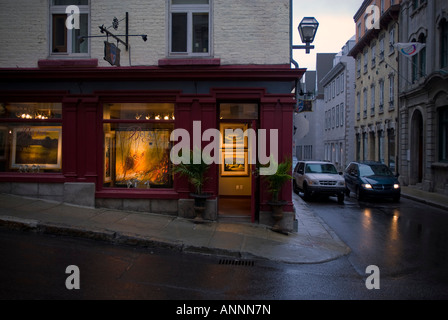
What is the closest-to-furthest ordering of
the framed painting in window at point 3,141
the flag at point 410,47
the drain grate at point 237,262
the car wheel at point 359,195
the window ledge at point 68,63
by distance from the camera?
the drain grate at point 237,262 < the window ledge at point 68,63 < the framed painting in window at point 3,141 < the car wheel at point 359,195 < the flag at point 410,47

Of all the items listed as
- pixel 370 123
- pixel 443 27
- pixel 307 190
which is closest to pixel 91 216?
pixel 307 190

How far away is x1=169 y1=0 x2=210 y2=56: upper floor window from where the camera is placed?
33.3 feet

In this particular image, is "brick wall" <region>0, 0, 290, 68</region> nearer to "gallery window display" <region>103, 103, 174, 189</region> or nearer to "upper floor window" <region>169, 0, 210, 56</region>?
"upper floor window" <region>169, 0, 210, 56</region>

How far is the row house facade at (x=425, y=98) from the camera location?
19719mm

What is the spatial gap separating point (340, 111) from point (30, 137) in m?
36.6

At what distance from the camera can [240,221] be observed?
9.96m

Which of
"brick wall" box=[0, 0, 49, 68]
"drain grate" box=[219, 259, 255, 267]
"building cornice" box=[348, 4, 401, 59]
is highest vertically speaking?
"building cornice" box=[348, 4, 401, 59]

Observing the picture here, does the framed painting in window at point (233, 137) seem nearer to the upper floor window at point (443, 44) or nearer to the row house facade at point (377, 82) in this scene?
the upper floor window at point (443, 44)

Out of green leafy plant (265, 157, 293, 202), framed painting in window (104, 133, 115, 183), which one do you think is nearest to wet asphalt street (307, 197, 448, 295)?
green leafy plant (265, 157, 293, 202)

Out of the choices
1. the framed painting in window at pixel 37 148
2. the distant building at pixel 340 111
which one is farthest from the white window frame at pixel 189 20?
the distant building at pixel 340 111

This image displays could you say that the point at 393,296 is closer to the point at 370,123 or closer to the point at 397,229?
the point at 397,229

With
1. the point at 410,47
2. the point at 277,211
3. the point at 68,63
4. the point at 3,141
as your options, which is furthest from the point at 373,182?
the point at 3,141

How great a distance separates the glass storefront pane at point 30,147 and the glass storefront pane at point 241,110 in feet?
15.2

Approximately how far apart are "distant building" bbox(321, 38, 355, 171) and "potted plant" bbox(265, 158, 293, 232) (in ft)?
103
